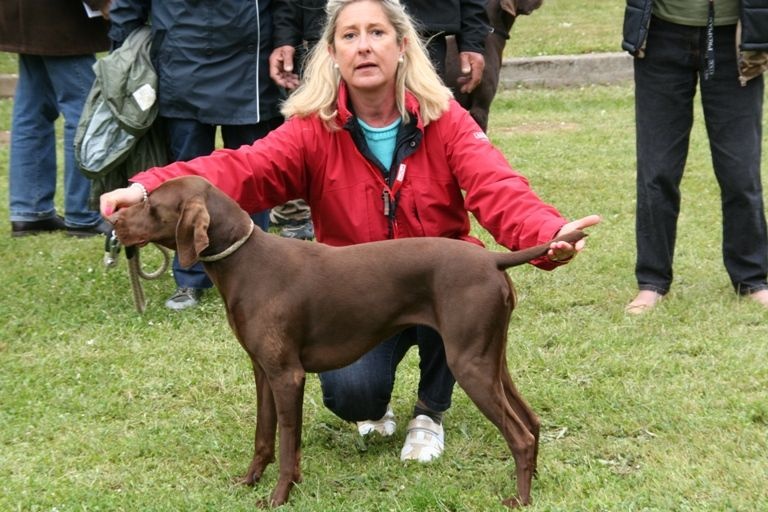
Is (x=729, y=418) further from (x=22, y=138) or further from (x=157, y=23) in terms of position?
(x=22, y=138)

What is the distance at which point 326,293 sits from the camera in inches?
149

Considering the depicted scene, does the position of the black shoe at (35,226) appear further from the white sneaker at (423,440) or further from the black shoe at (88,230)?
the white sneaker at (423,440)

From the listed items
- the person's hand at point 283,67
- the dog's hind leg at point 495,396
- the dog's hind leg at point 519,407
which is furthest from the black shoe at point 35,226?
the dog's hind leg at point 495,396

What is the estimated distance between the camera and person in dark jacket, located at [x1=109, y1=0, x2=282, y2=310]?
20.0 feet

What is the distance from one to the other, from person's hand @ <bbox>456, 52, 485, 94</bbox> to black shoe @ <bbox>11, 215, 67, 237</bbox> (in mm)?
3189

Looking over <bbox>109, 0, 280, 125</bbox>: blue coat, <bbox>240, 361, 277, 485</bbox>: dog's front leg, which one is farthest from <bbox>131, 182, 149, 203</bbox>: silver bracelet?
Result: <bbox>109, 0, 280, 125</bbox>: blue coat

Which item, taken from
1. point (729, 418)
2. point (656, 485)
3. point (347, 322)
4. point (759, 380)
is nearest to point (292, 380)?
point (347, 322)

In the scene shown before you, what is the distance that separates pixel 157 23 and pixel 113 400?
216 centimetres

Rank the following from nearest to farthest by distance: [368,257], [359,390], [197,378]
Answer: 1. [368,257]
2. [359,390]
3. [197,378]

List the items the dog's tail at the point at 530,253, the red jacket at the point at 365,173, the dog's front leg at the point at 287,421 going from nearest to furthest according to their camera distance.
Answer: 1. the dog's tail at the point at 530,253
2. the dog's front leg at the point at 287,421
3. the red jacket at the point at 365,173

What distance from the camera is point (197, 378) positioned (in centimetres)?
527

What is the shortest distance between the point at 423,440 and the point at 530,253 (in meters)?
1.10

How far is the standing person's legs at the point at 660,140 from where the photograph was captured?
19.3 feet

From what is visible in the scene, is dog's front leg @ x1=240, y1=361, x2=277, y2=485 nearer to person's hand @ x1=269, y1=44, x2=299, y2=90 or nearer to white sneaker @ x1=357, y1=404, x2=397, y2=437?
white sneaker @ x1=357, y1=404, x2=397, y2=437
